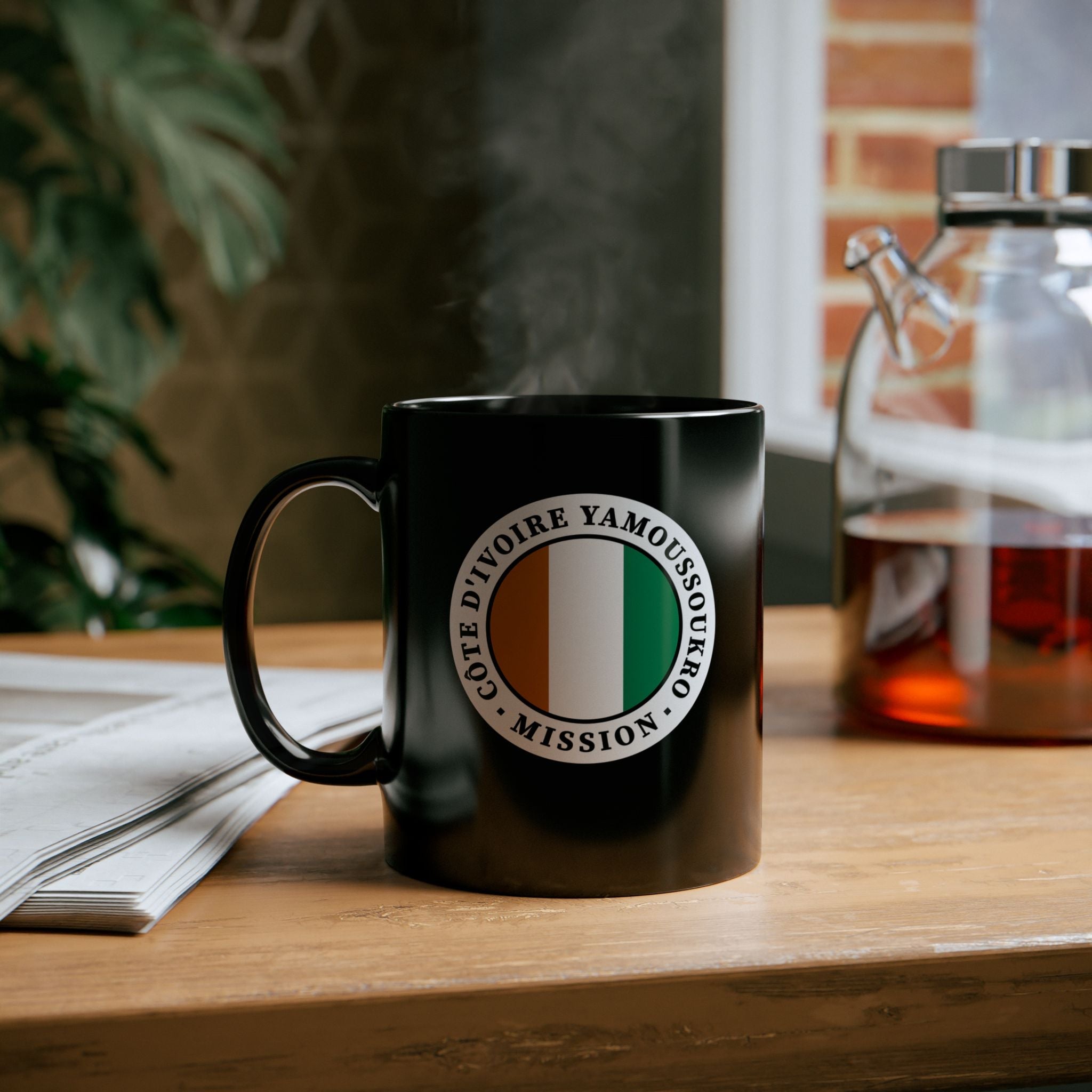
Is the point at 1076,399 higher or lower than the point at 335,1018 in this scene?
higher

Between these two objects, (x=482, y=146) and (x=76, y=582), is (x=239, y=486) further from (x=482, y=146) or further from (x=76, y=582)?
(x=76, y=582)

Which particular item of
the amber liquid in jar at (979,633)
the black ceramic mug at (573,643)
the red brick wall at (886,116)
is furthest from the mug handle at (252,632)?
the red brick wall at (886,116)

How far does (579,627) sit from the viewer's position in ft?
1.32

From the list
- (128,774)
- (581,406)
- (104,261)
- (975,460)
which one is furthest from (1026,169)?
(104,261)

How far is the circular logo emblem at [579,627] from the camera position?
402mm

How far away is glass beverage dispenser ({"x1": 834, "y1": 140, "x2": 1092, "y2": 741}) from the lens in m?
0.60

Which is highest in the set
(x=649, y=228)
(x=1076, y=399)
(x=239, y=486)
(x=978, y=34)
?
(x=978, y=34)

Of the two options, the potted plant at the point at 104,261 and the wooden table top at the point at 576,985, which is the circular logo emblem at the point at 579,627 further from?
the potted plant at the point at 104,261

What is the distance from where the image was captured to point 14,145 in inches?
59.5

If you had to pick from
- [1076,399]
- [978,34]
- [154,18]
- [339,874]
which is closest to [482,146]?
[154,18]

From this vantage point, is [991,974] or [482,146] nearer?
[991,974]

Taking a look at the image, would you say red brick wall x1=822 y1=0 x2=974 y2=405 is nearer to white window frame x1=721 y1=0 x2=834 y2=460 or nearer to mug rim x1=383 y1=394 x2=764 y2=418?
white window frame x1=721 y1=0 x2=834 y2=460

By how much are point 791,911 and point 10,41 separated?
156 cm

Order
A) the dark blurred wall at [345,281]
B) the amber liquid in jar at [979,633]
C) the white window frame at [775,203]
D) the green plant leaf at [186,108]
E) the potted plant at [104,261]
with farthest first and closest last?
the dark blurred wall at [345,281] → the white window frame at [775,203] → the green plant leaf at [186,108] → the potted plant at [104,261] → the amber liquid in jar at [979,633]
